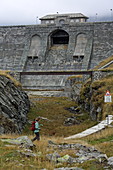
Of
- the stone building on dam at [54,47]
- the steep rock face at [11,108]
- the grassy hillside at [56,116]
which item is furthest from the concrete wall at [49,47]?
the steep rock face at [11,108]

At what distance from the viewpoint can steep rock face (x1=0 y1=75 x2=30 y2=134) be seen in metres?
24.8

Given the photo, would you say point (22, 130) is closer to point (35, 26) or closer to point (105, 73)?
point (105, 73)

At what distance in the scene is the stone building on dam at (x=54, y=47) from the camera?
Result: 6397cm

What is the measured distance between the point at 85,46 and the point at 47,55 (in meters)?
7.50

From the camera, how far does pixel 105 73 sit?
39438mm

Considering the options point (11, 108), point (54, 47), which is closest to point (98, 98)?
point (11, 108)

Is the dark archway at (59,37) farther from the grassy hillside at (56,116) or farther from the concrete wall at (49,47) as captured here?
the grassy hillside at (56,116)

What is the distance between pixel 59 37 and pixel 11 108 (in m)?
46.2

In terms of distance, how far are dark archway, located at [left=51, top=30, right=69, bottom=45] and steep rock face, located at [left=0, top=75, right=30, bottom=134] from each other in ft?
126

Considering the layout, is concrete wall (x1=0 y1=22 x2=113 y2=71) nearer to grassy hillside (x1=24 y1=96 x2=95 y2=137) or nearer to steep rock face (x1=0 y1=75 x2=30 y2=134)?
grassy hillside (x1=24 y1=96 x2=95 y2=137)

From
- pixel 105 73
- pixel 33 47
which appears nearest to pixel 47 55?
pixel 33 47

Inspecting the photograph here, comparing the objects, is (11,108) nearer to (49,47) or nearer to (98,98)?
(98,98)

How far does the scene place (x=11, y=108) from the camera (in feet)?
91.2

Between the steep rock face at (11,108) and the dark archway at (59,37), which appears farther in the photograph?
the dark archway at (59,37)
